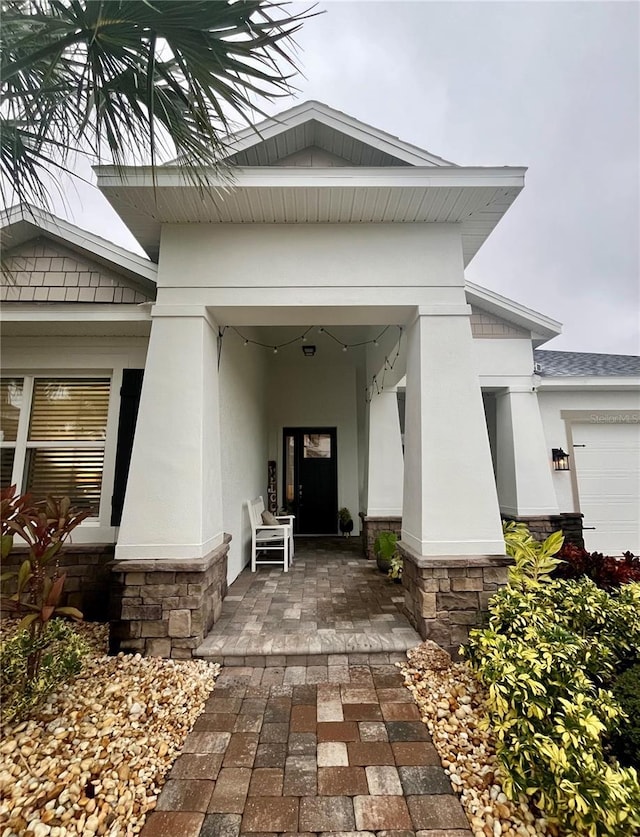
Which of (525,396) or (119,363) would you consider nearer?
(119,363)

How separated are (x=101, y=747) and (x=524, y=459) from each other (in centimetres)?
609

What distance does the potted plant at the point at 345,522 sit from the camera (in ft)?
26.8

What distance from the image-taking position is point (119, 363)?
4039 millimetres

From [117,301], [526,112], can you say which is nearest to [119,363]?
[117,301]

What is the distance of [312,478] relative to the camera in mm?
8547

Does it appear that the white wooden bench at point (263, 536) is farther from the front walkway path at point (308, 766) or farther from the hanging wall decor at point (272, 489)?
the front walkway path at point (308, 766)

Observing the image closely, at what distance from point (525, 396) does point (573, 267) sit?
23.2 ft

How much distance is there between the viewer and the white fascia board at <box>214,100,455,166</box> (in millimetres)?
3389

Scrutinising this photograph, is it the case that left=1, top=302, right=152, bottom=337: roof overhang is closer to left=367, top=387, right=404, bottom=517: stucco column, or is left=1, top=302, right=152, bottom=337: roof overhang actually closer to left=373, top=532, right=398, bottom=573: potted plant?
Result: left=367, top=387, right=404, bottom=517: stucco column

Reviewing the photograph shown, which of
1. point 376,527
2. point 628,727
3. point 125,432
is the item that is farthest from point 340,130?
point 376,527

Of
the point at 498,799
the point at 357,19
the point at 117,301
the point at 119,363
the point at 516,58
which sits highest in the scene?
the point at 516,58

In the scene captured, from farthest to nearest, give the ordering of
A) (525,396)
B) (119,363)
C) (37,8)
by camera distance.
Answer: (525,396) → (119,363) → (37,8)

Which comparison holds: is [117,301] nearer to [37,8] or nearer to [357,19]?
[37,8]

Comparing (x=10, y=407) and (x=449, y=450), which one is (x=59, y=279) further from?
(x=449, y=450)
